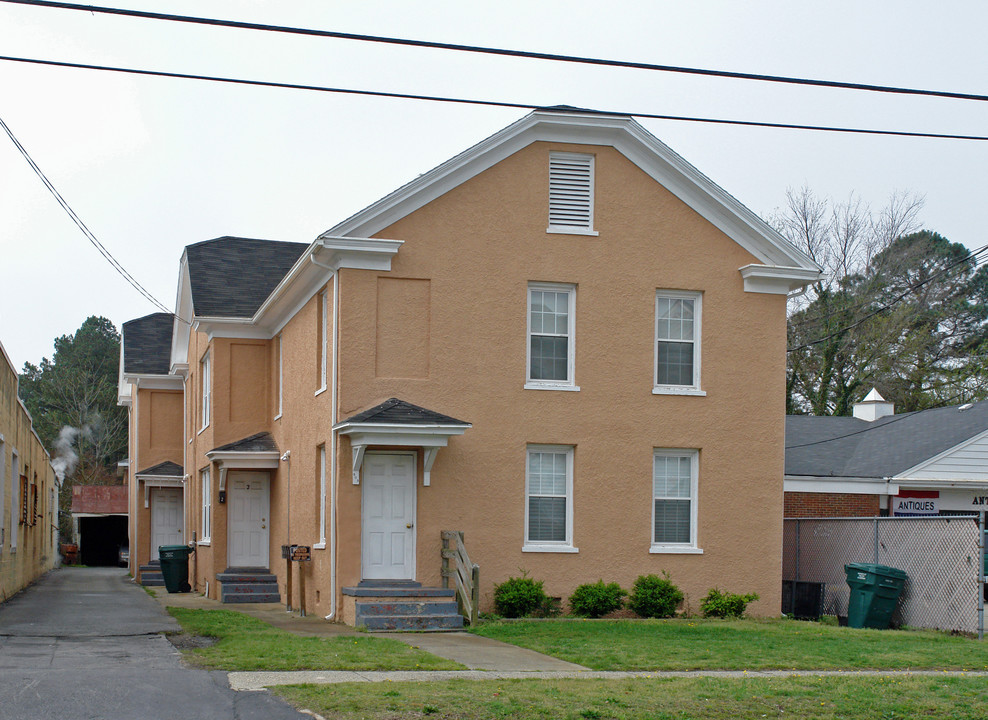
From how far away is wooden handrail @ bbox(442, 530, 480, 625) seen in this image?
17375mm

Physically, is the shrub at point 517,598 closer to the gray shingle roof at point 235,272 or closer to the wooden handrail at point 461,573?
the wooden handrail at point 461,573

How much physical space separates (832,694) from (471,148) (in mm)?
11178

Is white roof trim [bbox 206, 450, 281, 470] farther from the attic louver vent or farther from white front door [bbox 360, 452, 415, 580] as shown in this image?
the attic louver vent

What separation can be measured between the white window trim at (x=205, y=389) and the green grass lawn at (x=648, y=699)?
17059 mm

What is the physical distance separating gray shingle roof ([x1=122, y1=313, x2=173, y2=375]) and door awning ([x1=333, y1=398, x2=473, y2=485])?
19.3 meters

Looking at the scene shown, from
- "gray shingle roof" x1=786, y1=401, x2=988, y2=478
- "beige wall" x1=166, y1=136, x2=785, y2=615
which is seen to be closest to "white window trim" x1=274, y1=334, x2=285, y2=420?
"beige wall" x1=166, y1=136, x2=785, y2=615

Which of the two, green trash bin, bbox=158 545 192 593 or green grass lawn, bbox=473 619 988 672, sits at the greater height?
green grass lawn, bbox=473 619 988 672

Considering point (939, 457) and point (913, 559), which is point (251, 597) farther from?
point (939, 457)

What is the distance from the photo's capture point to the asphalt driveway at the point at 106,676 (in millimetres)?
9461

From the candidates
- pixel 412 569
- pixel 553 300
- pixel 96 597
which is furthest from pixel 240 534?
pixel 553 300

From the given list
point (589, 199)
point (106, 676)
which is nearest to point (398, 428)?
point (589, 199)

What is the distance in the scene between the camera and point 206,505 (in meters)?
28.0

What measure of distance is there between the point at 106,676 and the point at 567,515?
9.68m

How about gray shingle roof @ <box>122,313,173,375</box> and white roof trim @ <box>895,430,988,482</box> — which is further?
gray shingle roof @ <box>122,313,173,375</box>
